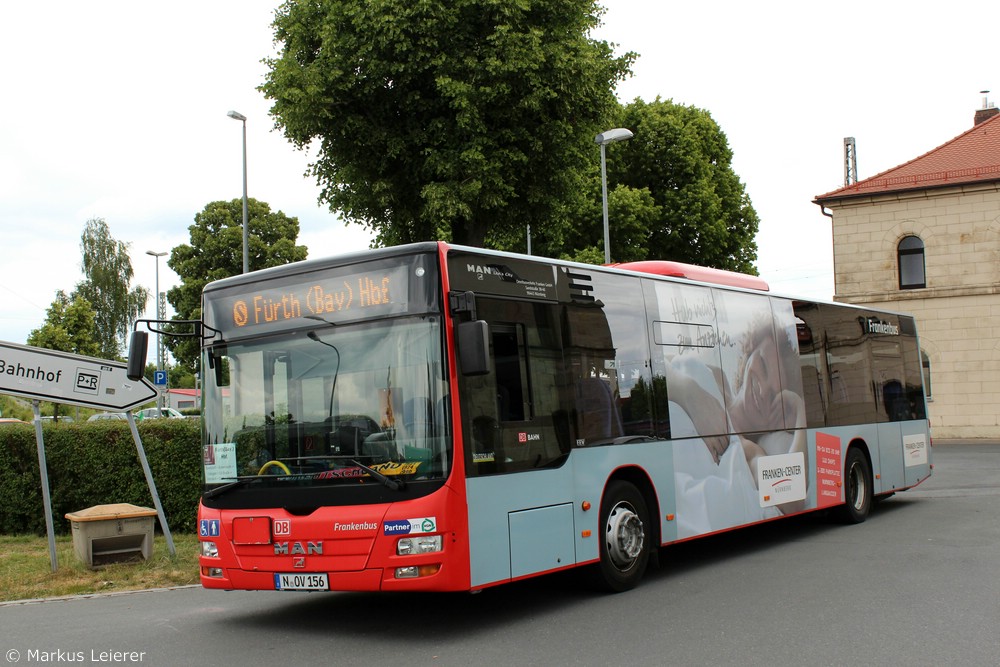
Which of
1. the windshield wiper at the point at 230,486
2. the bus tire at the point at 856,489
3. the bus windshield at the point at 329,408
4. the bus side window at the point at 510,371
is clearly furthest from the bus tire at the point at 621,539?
the bus tire at the point at 856,489

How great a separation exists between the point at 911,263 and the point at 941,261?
106 centimetres

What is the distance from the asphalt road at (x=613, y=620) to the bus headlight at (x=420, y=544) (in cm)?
65

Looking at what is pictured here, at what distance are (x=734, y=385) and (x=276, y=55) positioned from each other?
50.7ft

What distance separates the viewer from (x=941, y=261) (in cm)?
3434

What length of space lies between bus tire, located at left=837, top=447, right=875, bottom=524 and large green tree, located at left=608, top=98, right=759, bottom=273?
78.0ft

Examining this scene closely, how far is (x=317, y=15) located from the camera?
71.2 ft

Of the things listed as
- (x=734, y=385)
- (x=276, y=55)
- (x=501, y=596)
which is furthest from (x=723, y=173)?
(x=501, y=596)

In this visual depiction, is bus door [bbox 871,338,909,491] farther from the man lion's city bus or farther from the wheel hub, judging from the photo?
the wheel hub

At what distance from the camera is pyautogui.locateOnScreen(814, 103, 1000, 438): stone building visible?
3359cm

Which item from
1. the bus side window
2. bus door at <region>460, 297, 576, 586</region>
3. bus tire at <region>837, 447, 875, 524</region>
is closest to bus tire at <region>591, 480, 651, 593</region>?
bus door at <region>460, 297, 576, 586</region>

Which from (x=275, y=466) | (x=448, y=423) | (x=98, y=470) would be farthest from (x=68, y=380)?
(x=448, y=423)

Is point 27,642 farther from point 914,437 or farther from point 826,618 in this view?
point 914,437

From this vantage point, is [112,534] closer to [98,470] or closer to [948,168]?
[98,470]

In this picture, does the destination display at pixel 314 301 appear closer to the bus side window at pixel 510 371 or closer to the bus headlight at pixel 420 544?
the bus side window at pixel 510 371
